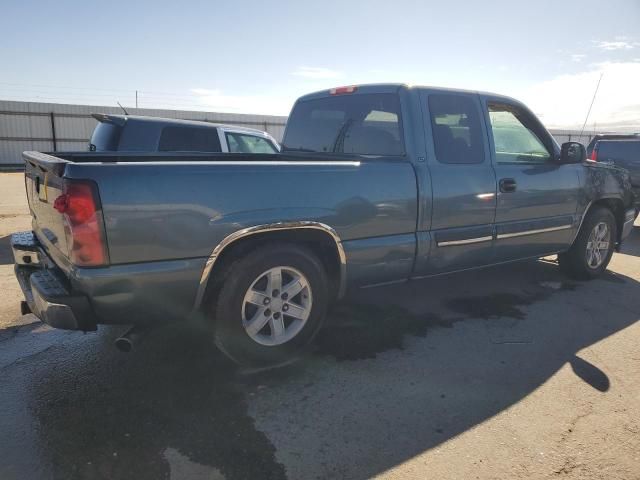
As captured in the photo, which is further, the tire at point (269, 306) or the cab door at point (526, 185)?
the cab door at point (526, 185)

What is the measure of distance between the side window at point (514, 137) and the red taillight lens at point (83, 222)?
3.30m

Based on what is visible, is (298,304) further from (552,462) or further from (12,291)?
(12,291)

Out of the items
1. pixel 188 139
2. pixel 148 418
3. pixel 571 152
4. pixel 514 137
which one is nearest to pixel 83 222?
pixel 148 418

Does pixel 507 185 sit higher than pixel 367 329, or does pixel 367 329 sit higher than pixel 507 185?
pixel 507 185

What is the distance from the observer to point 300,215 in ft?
9.79

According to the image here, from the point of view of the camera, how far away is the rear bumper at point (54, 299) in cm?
250

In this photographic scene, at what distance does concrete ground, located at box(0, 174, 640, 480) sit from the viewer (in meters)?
2.27

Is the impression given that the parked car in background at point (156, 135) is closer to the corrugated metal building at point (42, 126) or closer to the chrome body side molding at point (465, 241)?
the chrome body side molding at point (465, 241)

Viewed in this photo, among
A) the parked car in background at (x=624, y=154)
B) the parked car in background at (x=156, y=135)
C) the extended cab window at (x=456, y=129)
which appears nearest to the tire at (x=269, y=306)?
the extended cab window at (x=456, y=129)

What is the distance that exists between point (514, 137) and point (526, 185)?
1.67ft

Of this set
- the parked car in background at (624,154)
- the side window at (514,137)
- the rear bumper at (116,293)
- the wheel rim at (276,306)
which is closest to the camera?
the rear bumper at (116,293)

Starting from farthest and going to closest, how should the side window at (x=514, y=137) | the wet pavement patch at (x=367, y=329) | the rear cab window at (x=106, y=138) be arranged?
the rear cab window at (x=106, y=138) → the side window at (x=514, y=137) → the wet pavement patch at (x=367, y=329)

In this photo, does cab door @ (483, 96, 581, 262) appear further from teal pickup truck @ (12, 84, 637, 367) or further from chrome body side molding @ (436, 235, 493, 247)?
chrome body side molding @ (436, 235, 493, 247)

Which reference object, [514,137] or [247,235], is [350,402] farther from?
[514,137]
